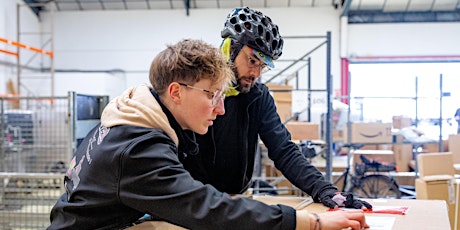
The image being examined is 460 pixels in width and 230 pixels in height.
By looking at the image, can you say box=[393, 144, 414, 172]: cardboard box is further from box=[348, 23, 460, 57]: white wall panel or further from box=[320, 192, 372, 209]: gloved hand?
box=[320, 192, 372, 209]: gloved hand

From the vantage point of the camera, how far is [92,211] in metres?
0.96

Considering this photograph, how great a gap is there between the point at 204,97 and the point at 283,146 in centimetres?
66

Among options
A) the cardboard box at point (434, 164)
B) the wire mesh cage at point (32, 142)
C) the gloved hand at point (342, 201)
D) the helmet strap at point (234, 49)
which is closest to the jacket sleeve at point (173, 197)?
the gloved hand at point (342, 201)

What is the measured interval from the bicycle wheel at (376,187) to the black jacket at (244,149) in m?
4.56

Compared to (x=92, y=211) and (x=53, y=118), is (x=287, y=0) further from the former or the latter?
(x=92, y=211)

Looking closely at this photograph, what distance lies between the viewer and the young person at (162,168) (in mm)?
881

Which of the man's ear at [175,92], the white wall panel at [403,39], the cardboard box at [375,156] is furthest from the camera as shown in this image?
the white wall panel at [403,39]

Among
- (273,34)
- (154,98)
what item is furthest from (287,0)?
(154,98)

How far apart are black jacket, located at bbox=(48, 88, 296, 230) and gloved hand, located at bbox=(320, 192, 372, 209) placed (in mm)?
431

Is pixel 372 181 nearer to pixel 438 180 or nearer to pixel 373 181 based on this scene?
pixel 373 181

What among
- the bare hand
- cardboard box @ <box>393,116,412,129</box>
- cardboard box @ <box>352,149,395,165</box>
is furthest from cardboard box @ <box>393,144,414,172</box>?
the bare hand

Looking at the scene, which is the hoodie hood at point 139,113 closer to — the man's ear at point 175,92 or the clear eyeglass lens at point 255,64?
the man's ear at point 175,92

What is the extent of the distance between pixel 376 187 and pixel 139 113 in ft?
18.2

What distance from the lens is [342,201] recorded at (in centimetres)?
132
